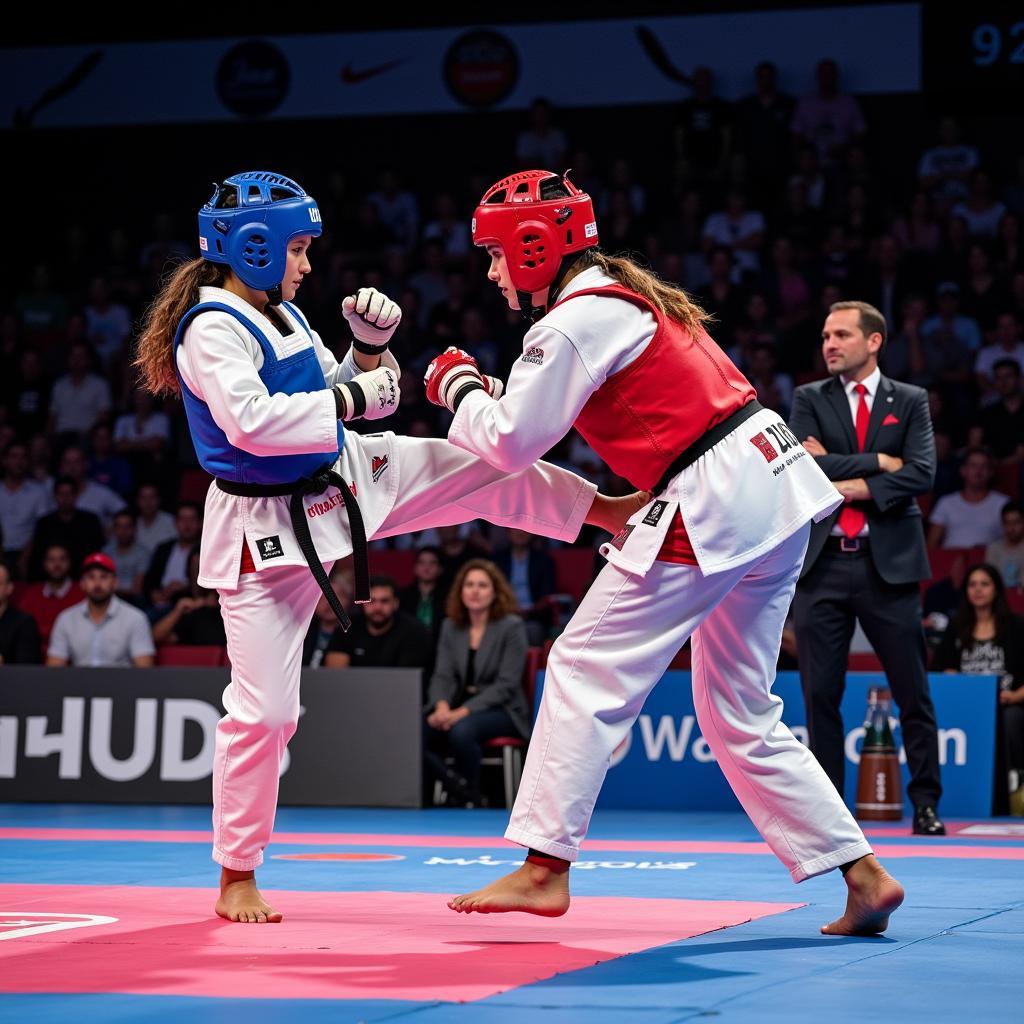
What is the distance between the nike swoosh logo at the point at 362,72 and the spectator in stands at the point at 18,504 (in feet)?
17.6

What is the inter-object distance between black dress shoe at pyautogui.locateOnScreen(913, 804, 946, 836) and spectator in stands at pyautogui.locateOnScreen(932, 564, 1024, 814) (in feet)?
5.30

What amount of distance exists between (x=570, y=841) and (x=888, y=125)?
40.8ft

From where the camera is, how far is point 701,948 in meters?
3.83

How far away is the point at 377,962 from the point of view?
361 cm

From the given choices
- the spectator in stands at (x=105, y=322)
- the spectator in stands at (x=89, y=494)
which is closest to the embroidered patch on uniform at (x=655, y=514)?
the spectator in stands at (x=89, y=494)

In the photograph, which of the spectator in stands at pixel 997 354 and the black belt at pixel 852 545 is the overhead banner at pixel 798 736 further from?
the spectator in stands at pixel 997 354

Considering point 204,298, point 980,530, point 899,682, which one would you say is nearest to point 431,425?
point 980,530

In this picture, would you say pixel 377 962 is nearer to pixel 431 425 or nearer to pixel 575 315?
pixel 575 315

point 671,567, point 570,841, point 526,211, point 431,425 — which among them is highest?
Answer: point 431,425

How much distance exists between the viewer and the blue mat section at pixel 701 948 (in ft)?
9.97

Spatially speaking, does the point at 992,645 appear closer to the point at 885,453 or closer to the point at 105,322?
the point at 885,453

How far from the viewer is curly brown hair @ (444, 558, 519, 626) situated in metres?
9.21

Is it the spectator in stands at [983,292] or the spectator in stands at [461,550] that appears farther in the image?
the spectator in stands at [983,292]

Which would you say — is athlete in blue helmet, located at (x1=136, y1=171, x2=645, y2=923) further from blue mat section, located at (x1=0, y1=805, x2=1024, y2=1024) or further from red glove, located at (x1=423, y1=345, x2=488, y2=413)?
blue mat section, located at (x1=0, y1=805, x2=1024, y2=1024)
